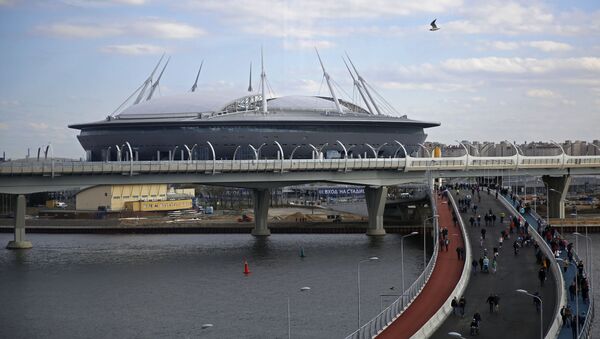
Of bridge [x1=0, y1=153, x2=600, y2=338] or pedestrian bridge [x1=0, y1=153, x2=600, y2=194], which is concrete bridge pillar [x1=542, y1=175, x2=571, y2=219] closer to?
bridge [x1=0, y1=153, x2=600, y2=338]

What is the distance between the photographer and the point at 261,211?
87875mm

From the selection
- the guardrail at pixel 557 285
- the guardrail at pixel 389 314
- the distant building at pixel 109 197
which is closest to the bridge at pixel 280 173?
the guardrail at pixel 557 285

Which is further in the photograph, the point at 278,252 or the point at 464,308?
the point at 278,252

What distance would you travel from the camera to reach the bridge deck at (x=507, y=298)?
36469mm

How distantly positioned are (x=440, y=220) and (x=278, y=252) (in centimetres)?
1168

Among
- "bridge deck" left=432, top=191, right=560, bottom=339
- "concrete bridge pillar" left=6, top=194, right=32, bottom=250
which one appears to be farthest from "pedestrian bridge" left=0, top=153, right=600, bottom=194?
"bridge deck" left=432, top=191, right=560, bottom=339

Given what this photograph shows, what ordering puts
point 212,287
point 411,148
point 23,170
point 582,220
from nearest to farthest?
point 212,287 → point 23,170 → point 582,220 → point 411,148

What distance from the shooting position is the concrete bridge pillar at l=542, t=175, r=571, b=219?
92.8 metres

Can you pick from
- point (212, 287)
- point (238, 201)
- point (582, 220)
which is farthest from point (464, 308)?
point (238, 201)

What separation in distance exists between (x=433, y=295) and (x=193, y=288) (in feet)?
48.9

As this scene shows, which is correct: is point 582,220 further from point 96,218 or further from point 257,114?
point 96,218

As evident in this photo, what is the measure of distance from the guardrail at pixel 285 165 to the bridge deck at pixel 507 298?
25.5m

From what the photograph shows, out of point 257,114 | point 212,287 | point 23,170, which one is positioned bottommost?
point 212,287

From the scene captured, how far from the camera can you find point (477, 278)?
150 feet
